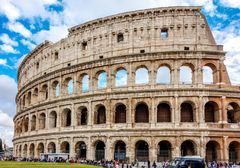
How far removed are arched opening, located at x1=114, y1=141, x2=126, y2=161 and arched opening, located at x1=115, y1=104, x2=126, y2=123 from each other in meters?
2.28

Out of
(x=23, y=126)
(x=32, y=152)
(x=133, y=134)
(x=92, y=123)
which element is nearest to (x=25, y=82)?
(x=23, y=126)

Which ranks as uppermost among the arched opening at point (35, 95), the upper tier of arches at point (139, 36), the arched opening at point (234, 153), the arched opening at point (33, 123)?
the upper tier of arches at point (139, 36)

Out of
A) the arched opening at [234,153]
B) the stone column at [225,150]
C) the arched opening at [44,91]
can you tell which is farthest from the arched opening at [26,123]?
the arched opening at [234,153]

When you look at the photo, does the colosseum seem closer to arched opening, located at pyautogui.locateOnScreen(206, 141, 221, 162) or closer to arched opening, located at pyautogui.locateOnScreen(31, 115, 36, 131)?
arched opening, located at pyautogui.locateOnScreen(206, 141, 221, 162)

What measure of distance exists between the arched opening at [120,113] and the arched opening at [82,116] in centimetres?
440

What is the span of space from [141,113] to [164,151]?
14.5 feet

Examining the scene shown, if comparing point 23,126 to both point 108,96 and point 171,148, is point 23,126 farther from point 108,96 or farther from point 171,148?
point 171,148

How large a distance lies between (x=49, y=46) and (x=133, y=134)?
675 inches

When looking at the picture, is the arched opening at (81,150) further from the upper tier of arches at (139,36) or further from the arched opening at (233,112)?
the arched opening at (233,112)

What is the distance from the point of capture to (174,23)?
114 feet

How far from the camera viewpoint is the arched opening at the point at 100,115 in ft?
120

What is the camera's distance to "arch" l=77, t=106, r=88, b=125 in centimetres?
3747

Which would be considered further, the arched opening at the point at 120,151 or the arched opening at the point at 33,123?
the arched opening at the point at 33,123

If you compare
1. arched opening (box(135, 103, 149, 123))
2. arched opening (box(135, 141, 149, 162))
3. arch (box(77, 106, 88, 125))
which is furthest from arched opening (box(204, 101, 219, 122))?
arch (box(77, 106, 88, 125))
